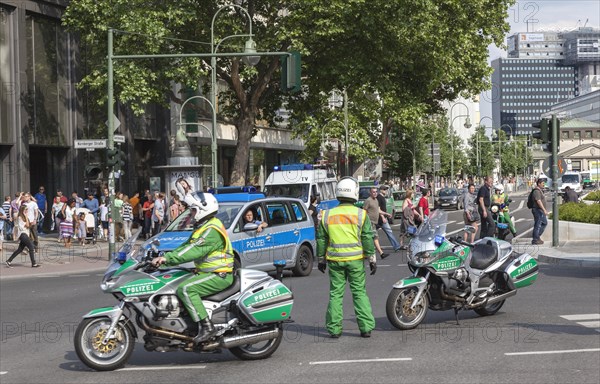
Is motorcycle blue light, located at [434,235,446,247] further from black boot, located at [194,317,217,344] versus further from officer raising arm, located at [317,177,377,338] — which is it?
black boot, located at [194,317,217,344]

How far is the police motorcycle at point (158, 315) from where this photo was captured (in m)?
8.73

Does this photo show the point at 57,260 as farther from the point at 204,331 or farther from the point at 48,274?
the point at 204,331

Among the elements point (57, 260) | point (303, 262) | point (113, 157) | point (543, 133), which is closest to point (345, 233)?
point (303, 262)

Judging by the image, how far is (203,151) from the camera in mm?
51188

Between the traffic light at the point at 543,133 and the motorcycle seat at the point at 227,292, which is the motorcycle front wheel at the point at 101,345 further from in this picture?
the traffic light at the point at 543,133

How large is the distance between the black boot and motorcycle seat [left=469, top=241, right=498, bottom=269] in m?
3.95

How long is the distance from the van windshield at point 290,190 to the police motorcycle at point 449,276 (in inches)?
774

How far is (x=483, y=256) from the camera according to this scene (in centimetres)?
1167

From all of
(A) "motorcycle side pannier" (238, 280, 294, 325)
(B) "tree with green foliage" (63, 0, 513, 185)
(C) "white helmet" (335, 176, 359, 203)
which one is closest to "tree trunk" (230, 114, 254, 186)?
(B) "tree with green foliage" (63, 0, 513, 185)

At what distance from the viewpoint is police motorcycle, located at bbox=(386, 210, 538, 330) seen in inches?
428

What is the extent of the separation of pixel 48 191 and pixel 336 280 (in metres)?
28.0

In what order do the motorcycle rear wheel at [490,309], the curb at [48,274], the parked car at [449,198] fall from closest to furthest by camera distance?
the motorcycle rear wheel at [490,309] → the curb at [48,274] → the parked car at [449,198]

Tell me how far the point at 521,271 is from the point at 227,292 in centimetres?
451

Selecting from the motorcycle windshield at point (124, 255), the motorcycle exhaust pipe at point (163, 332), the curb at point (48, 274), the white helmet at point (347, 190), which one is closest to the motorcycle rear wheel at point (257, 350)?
the motorcycle exhaust pipe at point (163, 332)
